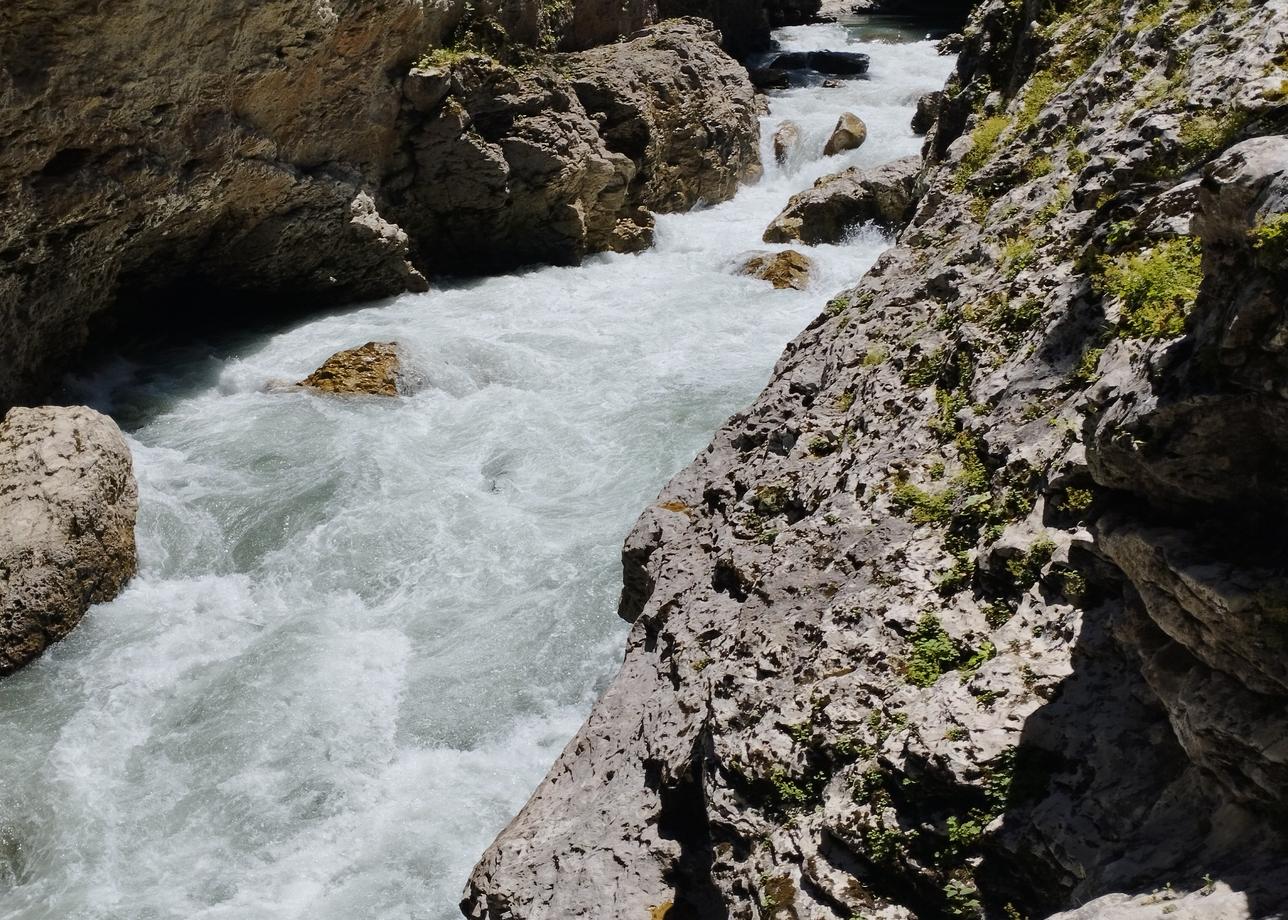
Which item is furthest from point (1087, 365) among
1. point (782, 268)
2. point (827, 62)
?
point (827, 62)

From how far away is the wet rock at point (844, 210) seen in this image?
1850 cm

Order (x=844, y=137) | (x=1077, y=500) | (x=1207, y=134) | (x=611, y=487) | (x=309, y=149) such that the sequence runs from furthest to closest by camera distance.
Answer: (x=844, y=137) < (x=309, y=149) < (x=611, y=487) < (x=1207, y=134) < (x=1077, y=500)

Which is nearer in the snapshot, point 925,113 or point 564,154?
point 564,154

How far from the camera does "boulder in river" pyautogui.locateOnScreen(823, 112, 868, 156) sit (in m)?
22.3

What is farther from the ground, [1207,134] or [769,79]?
[1207,134]

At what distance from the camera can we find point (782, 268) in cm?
1688

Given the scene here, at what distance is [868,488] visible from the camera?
4.52 m

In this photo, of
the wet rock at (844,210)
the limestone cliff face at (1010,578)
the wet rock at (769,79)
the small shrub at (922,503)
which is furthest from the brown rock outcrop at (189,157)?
the wet rock at (769,79)

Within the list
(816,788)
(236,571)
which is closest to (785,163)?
(236,571)

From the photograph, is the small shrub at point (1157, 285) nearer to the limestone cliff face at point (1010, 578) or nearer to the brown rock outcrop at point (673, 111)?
the limestone cliff face at point (1010, 578)

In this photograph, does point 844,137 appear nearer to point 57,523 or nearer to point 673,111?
point 673,111

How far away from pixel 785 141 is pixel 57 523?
17.6 m

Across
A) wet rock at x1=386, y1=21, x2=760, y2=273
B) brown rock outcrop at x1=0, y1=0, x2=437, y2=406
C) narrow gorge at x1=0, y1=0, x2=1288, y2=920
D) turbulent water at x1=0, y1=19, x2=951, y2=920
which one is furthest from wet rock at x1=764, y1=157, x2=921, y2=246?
brown rock outcrop at x1=0, y1=0, x2=437, y2=406

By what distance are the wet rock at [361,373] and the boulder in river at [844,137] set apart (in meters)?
12.6
